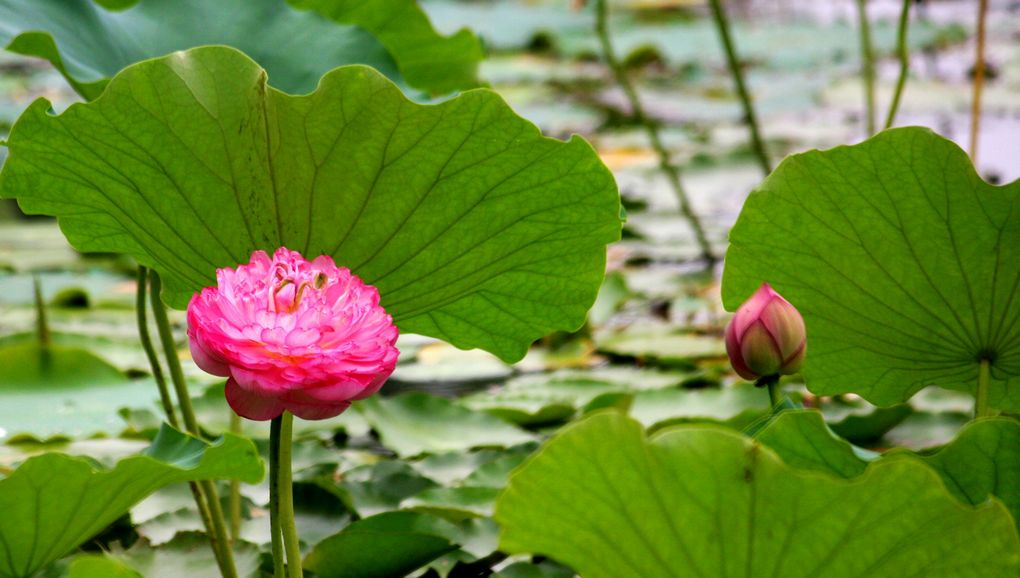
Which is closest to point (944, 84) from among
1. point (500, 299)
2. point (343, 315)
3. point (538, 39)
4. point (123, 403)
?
point (538, 39)

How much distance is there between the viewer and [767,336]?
68cm

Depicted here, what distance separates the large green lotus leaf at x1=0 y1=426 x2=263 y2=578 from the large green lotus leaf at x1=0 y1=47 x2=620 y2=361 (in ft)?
0.48

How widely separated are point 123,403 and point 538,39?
2.96m

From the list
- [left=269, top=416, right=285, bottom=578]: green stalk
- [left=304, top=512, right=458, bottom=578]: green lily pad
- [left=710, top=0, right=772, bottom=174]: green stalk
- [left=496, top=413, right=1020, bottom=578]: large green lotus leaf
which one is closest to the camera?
[left=496, top=413, right=1020, bottom=578]: large green lotus leaf

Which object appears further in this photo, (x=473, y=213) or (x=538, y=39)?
(x=538, y=39)

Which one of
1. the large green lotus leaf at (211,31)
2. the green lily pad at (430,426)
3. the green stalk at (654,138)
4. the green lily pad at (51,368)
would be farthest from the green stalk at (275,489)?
the green stalk at (654,138)

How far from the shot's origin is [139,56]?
3.39ft

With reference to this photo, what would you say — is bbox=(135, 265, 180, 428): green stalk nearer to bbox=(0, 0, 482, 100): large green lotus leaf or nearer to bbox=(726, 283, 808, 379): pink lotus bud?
bbox=(0, 0, 482, 100): large green lotus leaf

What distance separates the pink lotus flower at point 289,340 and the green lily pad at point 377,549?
0.26 metres

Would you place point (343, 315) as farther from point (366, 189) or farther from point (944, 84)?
point (944, 84)

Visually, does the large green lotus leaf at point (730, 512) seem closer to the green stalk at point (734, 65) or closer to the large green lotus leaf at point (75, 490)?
the large green lotus leaf at point (75, 490)

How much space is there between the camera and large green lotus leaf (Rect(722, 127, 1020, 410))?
2.45ft

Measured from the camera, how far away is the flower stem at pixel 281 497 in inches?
25.3

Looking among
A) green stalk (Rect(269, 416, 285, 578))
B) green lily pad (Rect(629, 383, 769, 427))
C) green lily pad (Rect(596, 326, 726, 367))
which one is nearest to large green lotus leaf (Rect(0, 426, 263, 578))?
green stalk (Rect(269, 416, 285, 578))
